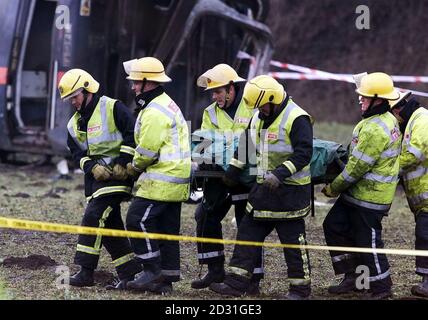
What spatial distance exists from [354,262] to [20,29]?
6.56 meters

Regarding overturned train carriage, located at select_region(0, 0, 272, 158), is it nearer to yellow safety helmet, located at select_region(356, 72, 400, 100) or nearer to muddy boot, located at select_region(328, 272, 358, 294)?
yellow safety helmet, located at select_region(356, 72, 400, 100)

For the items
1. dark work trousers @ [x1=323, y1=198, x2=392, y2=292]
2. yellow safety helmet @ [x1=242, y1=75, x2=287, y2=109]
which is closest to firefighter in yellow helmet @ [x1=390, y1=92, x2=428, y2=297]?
dark work trousers @ [x1=323, y1=198, x2=392, y2=292]

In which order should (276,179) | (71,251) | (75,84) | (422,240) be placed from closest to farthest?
1. (276,179)
2. (75,84)
3. (422,240)
4. (71,251)

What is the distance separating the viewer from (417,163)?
7422 mm

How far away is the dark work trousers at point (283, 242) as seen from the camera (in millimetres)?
6980

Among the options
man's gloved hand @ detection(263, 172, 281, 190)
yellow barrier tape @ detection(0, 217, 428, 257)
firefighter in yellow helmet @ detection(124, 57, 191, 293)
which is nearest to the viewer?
man's gloved hand @ detection(263, 172, 281, 190)

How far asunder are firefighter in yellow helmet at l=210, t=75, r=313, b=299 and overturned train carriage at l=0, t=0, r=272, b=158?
5.04m

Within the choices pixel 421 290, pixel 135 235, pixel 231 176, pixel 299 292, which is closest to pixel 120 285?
pixel 135 235

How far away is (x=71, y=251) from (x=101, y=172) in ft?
5.42

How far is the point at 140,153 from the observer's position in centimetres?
693

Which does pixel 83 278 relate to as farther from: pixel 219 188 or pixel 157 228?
pixel 219 188

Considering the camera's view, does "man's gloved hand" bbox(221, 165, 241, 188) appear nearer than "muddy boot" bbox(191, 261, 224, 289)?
Yes

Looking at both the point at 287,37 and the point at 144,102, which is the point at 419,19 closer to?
the point at 287,37

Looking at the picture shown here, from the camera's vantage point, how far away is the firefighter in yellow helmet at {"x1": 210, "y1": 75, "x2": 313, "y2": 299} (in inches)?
267
